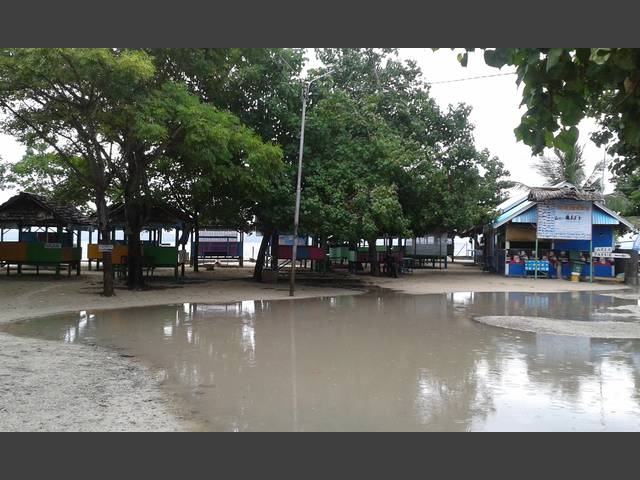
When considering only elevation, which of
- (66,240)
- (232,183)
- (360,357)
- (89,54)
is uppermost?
(89,54)

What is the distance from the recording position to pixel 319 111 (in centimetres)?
2255

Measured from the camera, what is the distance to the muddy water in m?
6.04

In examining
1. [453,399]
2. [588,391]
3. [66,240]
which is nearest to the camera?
[453,399]

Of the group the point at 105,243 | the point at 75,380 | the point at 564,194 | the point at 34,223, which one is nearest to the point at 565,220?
the point at 564,194

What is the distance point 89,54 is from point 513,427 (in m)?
12.9

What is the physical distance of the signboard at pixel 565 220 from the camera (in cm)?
2709

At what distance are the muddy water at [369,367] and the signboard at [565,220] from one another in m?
12.4

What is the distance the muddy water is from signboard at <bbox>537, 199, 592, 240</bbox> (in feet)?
40.8

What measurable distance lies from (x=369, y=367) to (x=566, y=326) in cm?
647

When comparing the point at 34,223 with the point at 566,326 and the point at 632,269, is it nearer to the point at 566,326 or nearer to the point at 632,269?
the point at 566,326

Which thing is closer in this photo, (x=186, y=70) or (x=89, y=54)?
(x=89, y=54)

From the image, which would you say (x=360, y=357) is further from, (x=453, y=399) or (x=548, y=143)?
(x=548, y=143)

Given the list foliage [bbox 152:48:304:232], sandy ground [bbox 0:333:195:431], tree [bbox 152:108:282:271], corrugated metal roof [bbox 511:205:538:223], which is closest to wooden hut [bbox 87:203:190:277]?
tree [bbox 152:108:282:271]

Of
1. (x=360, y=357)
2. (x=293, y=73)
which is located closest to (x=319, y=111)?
(x=293, y=73)
